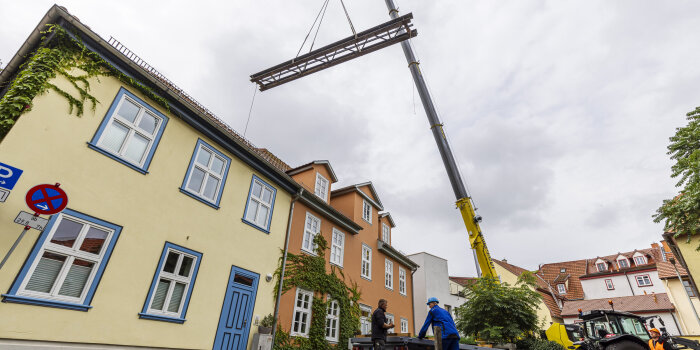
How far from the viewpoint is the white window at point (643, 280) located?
124ft

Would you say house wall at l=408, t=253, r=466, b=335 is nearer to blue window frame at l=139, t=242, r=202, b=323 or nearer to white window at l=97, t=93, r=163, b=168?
blue window frame at l=139, t=242, r=202, b=323

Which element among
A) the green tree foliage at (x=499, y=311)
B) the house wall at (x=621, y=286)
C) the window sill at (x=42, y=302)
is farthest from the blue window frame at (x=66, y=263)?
the house wall at (x=621, y=286)

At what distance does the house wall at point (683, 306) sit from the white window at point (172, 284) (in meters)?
41.5

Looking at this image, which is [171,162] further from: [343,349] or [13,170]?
[343,349]

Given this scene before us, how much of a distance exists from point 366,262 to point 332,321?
4747 mm

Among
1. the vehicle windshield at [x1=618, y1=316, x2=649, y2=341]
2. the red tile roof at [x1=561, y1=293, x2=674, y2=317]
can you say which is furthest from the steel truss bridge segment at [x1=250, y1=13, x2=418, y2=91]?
the red tile roof at [x1=561, y1=293, x2=674, y2=317]

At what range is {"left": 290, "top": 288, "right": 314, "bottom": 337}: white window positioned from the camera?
471 inches

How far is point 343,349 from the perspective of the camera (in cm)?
1327

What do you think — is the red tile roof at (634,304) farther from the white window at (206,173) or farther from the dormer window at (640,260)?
the white window at (206,173)

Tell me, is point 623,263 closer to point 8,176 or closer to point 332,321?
point 332,321

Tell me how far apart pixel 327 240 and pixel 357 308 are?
3644 millimetres

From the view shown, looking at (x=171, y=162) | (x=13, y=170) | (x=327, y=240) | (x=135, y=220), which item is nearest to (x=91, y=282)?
(x=135, y=220)

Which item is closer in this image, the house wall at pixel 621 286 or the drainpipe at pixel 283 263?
the drainpipe at pixel 283 263

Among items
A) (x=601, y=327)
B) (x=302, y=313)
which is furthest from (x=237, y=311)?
(x=601, y=327)
